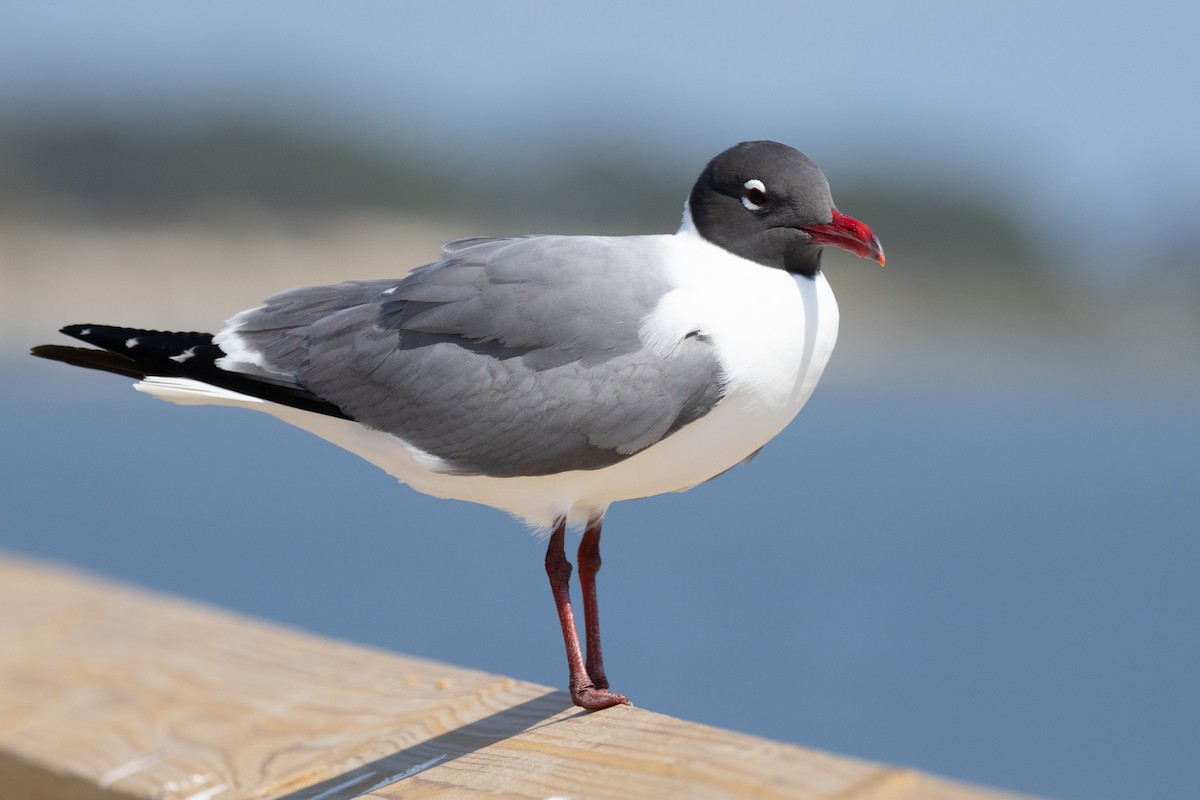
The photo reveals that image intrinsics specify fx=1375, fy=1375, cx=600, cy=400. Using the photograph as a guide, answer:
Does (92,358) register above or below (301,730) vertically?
above

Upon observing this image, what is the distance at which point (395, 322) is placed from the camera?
3.14 meters

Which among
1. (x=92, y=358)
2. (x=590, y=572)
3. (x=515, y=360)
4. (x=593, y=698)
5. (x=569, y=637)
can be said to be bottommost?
(x=593, y=698)

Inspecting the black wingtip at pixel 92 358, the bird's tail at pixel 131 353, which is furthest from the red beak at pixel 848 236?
the black wingtip at pixel 92 358

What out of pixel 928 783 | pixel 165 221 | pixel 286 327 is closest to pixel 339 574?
pixel 286 327

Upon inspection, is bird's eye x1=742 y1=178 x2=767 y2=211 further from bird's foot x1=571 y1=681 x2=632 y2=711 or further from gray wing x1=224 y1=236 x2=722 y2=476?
bird's foot x1=571 y1=681 x2=632 y2=711

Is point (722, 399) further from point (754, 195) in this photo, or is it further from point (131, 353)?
point (131, 353)

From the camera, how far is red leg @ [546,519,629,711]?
2.92 meters

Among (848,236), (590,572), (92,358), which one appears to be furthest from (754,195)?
(92,358)

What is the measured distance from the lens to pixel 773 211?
117 inches

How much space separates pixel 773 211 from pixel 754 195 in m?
0.05

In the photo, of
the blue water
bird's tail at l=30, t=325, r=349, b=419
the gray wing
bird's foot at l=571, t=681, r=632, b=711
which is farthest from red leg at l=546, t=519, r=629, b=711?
the blue water

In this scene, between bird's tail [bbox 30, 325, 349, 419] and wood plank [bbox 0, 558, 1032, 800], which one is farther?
bird's tail [bbox 30, 325, 349, 419]

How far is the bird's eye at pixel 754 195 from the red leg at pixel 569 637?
31.6 inches

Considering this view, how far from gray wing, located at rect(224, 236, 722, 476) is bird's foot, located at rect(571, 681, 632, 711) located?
49 cm
